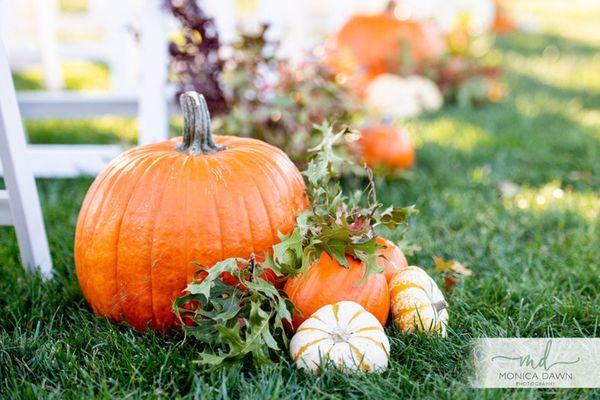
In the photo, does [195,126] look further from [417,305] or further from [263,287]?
[417,305]

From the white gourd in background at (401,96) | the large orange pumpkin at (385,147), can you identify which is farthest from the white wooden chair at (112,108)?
the white gourd in background at (401,96)

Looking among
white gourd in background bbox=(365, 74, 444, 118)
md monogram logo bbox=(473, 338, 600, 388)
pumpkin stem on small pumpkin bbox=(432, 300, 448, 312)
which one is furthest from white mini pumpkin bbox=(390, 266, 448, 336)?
white gourd in background bbox=(365, 74, 444, 118)

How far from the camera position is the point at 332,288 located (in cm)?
185

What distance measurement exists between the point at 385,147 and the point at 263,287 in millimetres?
1895

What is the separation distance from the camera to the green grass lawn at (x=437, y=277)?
1.67 metres

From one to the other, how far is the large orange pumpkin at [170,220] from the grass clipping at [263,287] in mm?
72

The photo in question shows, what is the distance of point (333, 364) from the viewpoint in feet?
5.57

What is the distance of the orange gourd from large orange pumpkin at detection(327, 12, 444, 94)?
330 cm

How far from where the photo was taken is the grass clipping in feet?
5.57

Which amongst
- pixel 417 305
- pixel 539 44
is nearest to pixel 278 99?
pixel 417 305

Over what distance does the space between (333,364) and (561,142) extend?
2.95 m

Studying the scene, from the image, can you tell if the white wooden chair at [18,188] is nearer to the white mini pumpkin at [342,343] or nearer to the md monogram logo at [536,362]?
the white mini pumpkin at [342,343]

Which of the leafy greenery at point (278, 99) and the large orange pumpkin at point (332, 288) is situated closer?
the large orange pumpkin at point (332, 288)

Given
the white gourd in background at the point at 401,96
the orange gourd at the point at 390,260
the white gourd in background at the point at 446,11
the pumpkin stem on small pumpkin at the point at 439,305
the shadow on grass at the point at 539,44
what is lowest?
the shadow on grass at the point at 539,44
